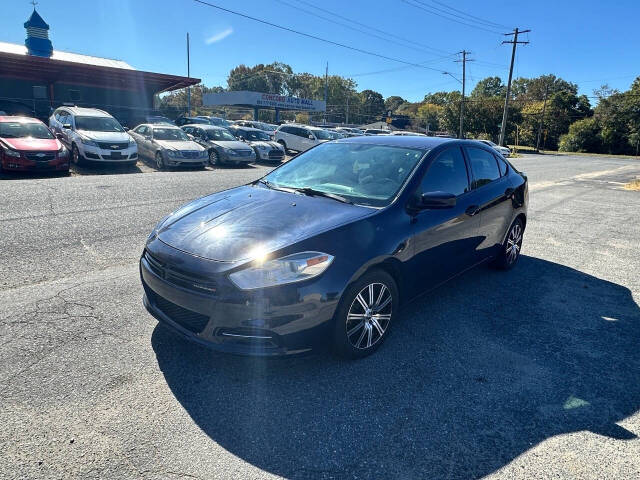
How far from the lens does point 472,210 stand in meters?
4.30

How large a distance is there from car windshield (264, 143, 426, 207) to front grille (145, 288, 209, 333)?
1.58 meters

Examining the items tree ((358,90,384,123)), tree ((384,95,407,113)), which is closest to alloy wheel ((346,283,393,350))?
tree ((358,90,384,123))

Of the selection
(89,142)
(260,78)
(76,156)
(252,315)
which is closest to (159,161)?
(89,142)

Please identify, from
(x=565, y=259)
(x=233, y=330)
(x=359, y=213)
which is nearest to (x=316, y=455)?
→ (x=233, y=330)

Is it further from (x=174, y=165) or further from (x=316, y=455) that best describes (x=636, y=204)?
(x=174, y=165)

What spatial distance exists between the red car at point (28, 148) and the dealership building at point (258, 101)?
111 ft

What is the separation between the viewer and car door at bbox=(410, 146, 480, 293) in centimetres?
361

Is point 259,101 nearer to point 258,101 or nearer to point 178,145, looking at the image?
point 258,101

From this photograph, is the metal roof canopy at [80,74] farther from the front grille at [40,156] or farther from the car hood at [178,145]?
the front grille at [40,156]

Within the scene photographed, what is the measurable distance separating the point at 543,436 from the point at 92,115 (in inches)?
621

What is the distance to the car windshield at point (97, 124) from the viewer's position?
13.8 meters

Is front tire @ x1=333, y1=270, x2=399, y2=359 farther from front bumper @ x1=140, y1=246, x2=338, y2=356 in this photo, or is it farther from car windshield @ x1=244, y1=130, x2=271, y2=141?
car windshield @ x1=244, y1=130, x2=271, y2=141

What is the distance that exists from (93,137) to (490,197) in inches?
494

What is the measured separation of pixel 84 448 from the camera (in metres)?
2.26
